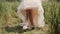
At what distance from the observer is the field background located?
238cm

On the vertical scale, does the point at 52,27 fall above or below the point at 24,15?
below

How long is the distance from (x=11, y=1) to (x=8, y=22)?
266mm

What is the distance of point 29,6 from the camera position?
2375 millimetres

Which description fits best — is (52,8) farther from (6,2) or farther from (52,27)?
(6,2)

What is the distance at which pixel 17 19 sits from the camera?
7.84 feet

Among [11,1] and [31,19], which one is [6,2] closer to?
[11,1]

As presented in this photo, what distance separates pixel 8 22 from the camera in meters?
2.38

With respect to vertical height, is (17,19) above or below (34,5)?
below

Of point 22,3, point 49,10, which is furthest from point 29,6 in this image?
point 49,10

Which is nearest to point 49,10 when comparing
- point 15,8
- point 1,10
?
point 15,8

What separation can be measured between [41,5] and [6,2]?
44 cm

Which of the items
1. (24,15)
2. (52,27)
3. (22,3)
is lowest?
(52,27)

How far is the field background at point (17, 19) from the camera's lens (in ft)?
7.82

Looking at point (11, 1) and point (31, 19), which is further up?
point (11, 1)
